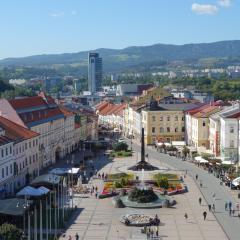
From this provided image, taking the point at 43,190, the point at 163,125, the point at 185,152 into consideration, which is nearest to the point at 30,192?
the point at 43,190

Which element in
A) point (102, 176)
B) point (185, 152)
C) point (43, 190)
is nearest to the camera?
point (43, 190)

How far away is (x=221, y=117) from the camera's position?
87.6 m

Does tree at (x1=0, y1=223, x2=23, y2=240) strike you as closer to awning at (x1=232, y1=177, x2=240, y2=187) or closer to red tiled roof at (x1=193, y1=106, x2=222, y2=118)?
awning at (x1=232, y1=177, x2=240, y2=187)

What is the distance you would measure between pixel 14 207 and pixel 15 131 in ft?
73.2

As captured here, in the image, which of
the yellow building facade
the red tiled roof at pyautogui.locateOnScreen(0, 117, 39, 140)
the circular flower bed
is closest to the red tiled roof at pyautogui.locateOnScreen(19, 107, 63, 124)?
the red tiled roof at pyautogui.locateOnScreen(0, 117, 39, 140)

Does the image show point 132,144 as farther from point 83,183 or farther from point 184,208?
point 184,208

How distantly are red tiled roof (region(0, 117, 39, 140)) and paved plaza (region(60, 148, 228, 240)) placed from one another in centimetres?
1085

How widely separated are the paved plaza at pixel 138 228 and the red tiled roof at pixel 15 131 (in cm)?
1085

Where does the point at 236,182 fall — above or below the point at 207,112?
below

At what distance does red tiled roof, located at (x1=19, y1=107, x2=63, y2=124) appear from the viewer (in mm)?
78125

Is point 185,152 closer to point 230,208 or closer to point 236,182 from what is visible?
point 236,182

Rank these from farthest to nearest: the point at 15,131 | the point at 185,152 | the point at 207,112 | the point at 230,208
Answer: the point at 207,112 → the point at 185,152 → the point at 15,131 → the point at 230,208

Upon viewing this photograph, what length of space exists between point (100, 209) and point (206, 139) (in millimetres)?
50607

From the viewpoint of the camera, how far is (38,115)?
8419cm
